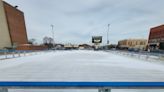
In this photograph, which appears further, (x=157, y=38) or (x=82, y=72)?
(x=157, y=38)

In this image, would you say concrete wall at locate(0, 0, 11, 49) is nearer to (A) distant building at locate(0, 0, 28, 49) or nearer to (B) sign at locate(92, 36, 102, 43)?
(A) distant building at locate(0, 0, 28, 49)

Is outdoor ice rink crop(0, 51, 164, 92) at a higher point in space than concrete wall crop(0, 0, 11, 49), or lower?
lower

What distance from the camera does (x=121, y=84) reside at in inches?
89.4

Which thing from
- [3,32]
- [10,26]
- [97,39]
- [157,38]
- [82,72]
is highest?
[10,26]

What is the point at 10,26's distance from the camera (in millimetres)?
52688

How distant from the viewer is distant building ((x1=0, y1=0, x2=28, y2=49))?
A: 47.6 m

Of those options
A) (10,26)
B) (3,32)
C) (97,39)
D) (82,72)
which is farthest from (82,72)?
(97,39)

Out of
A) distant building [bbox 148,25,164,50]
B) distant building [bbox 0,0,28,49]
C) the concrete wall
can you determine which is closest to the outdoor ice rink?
the concrete wall

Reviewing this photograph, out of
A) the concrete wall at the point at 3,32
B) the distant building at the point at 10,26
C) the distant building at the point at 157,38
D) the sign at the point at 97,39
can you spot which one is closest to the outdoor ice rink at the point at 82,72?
the concrete wall at the point at 3,32

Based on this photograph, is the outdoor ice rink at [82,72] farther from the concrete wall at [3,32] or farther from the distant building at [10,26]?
the distant building at [10,26]

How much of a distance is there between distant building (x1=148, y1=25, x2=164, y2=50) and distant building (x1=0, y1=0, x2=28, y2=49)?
164ft

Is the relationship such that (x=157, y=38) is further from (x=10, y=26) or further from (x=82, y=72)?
(x=82, y=72)

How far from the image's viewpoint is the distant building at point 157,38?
2247 inches

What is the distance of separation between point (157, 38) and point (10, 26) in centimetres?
5380
